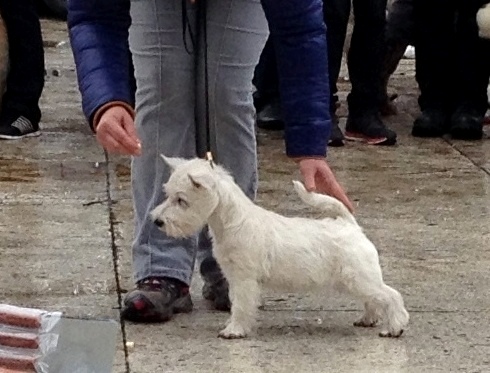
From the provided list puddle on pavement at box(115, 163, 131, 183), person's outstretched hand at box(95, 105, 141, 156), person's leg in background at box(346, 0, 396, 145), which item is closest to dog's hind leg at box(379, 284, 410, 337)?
person's outstretched hand at box(95, 105, 141, 156)

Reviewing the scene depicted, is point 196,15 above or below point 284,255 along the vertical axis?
above

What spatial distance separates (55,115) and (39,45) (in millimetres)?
928

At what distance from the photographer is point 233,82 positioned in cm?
415

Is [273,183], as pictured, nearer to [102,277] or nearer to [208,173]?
[102,277]

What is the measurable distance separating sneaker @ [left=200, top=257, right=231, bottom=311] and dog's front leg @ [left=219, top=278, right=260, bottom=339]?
0.28 metres

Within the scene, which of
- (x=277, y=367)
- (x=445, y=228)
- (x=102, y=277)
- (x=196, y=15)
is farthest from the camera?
(x=445, y=228)

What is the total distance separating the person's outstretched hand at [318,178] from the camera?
13.1 ft

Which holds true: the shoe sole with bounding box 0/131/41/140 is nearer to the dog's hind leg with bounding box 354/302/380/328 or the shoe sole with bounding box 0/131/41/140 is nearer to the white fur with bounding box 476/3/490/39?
the white fur with bounding box 476/3/490/39

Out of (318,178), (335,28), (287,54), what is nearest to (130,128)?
(287,54)

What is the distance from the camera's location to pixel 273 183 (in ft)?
21.4

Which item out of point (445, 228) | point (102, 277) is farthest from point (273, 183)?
point (102, 277)

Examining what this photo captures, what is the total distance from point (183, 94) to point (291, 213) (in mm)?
1810

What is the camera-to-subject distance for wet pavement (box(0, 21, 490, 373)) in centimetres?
393

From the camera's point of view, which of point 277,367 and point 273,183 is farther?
point 273,183
